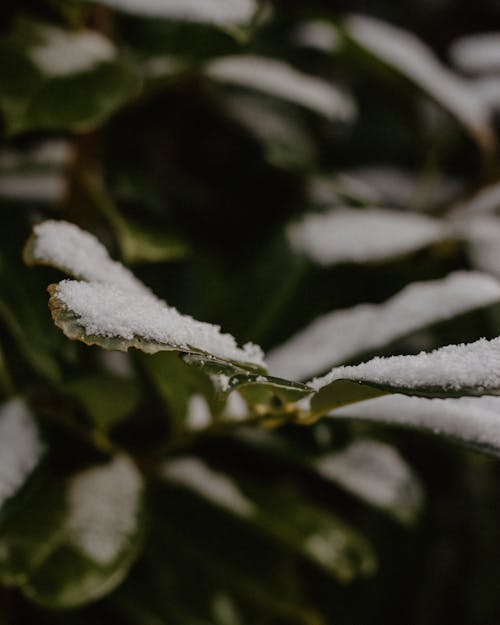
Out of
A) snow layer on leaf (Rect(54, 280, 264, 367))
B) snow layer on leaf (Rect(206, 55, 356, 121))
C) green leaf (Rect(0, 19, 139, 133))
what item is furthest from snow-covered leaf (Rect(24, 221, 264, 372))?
snow layer on leaf (Rect(206, 55, 356, 121))

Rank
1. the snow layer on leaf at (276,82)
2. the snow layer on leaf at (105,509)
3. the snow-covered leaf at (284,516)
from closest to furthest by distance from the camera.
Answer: the snow layer on leaf at (105,509) → the snow-covered leaf at (284,516) → the snow layer on leaf at (276,82)

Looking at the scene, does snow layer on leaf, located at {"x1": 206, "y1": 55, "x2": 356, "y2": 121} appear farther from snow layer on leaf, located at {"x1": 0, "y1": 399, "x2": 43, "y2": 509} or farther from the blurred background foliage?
snow layer on leaf, located at {"x1": 0, "y1": 399, "x2": 43, "y2": 509}

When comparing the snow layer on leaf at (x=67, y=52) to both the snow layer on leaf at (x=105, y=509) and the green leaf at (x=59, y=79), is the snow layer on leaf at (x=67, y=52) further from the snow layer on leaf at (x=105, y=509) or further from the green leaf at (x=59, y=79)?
the snow layer on leaf at (x=105, y=509)

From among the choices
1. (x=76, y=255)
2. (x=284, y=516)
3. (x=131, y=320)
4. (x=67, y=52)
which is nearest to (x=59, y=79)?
(x=67, y=52)

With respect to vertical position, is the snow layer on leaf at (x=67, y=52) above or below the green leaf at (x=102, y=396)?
above

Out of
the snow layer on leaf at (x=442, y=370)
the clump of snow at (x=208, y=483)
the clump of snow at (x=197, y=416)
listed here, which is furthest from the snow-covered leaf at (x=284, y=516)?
the snow layer on leaf at (x=442, y=370)
